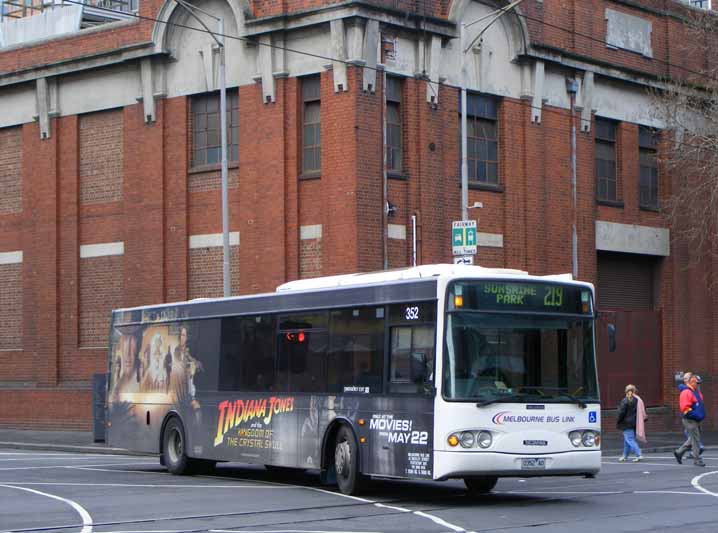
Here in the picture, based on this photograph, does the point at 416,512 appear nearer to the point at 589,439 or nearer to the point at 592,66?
the point at 589,439

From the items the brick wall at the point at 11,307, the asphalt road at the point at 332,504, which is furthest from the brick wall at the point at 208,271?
the asphalt road at the point at 332,504

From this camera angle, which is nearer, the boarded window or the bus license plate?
the bus license plate

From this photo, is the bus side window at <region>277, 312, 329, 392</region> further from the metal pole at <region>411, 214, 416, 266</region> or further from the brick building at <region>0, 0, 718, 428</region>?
the metal pole at <region>411, 214, 416, 266</region>

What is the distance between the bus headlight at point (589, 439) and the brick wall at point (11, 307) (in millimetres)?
23494

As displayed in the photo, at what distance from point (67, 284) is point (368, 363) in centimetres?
1989

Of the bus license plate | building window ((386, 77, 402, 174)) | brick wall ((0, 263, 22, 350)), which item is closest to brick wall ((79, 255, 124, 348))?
brick wall ((0, 263, 22, 350))

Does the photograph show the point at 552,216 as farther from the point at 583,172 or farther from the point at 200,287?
the point at 200,287

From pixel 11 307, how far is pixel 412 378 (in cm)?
2301

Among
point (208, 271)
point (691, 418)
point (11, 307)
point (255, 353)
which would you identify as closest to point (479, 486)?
point (255, 353)

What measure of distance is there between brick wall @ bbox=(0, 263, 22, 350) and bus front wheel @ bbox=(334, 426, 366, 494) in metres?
20.9

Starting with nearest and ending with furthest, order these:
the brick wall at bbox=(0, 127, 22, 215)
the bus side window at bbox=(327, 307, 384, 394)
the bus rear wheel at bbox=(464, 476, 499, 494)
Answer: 1. the bus side window at bbox=(327, 307, 384, 394)
2. the bus rear wheel at bbox=(464, 476, 499, 494)
3. the brick wall at bbox=(0, 127, 22, 215)

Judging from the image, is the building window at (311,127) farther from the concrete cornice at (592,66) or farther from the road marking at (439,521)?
the road marking at (439,521)

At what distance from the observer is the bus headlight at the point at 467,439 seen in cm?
1568

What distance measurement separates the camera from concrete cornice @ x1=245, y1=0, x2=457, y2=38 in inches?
1153
